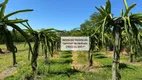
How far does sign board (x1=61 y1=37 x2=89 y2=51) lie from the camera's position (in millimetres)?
11234

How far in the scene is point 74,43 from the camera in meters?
11.3

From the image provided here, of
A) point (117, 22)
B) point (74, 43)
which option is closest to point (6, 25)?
point (117, 22)

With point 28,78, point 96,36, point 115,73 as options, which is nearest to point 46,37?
point 28,78

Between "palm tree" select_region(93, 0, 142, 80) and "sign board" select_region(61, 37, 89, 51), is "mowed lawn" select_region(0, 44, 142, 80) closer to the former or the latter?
"sign board" select_region(61, 37, 89, 51)

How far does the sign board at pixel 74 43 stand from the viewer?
11.2 meters

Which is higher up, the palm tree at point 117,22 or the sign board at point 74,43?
the palm tree at point 117,22

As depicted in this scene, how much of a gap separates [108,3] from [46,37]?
826 cm

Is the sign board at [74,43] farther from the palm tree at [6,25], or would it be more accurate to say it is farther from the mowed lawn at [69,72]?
the palm tree at [6,25]

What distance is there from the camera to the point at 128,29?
370 inches

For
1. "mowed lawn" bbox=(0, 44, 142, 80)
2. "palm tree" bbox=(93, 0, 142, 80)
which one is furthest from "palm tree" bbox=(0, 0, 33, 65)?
"mowed lawn" bbox=(0, 44, 142, 80)

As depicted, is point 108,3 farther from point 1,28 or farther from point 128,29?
point 1,28

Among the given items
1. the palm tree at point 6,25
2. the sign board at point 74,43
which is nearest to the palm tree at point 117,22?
the sign board at point 74,43

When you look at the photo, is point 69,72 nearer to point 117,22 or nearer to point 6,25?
point 117,22

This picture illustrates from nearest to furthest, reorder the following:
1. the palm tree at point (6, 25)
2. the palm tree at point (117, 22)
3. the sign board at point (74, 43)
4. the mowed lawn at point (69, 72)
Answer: the palm tree at point (6, 25) < the palm tree at point (117, 22) < the sign board at point (74, 43) < the mowed lawn at point (69, 72)
